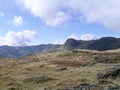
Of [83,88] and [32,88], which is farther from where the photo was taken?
[32,88]

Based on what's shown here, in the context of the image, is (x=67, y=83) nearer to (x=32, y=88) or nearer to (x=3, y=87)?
(x=32, y=88)

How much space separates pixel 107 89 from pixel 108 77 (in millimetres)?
12840

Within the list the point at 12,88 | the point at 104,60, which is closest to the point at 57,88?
the point at 12,88

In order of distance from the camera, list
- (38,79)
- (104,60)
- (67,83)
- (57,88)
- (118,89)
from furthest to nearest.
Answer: (104,60) → (38,79) → (67,83) → (57,88) → (118,89)

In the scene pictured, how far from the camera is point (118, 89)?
112 feet

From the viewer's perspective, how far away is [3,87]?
4259cm

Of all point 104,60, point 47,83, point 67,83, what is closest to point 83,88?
point 67,83

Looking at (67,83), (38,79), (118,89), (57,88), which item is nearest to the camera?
(118,89)

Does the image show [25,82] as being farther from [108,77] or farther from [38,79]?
[108,77]

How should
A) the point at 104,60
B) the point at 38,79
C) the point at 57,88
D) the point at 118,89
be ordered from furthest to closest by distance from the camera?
1. the point at 104,60
2. the point at 38,79
3. the point at 57,88
4. the point at 118,89

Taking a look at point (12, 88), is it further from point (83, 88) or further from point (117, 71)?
point (117, 71)

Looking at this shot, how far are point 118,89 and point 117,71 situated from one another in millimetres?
14840

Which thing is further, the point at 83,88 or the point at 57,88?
the point at 57,88

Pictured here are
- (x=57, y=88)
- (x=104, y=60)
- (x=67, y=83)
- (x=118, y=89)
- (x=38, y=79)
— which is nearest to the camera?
(x=118, y=89)
